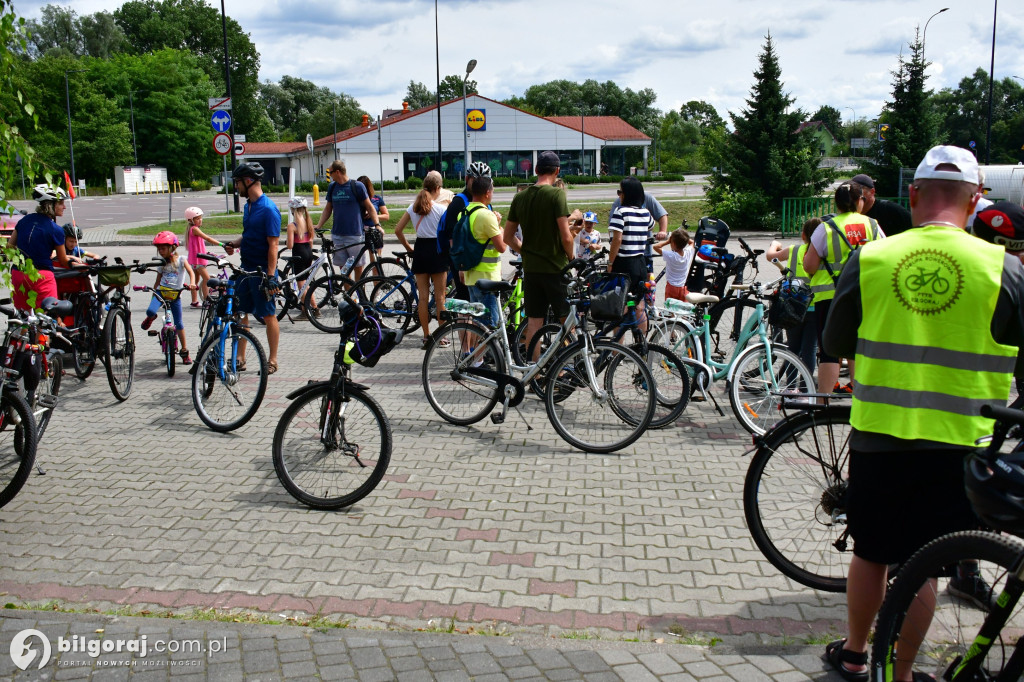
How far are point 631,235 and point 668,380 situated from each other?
2.16 meters

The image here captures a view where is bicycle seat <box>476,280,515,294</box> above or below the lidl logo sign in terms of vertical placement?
below

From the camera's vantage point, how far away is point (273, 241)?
8.13 metres

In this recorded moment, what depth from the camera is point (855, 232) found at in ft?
20.1

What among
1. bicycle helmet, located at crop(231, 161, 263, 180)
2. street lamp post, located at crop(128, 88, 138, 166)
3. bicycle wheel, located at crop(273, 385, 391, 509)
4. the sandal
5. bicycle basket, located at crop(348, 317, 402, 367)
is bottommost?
the sandal

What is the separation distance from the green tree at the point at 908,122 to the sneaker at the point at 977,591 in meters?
27.0

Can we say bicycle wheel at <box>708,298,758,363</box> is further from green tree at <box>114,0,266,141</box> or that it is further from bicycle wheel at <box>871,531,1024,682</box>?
green tree at <box>114,0,266,141</box>

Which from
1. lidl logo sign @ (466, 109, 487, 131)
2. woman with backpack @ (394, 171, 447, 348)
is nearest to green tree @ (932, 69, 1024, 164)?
lidl logo sign @ (466, 109, 487, 131)

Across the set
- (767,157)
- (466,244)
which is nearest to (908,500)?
(466,244)

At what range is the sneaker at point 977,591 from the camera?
260cm

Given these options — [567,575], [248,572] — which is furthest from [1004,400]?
[248,572]

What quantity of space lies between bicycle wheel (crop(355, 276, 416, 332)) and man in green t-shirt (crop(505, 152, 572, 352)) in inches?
131

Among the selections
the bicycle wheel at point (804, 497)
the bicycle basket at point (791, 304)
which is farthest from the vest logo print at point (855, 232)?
the bicycle wheel at point (804, 497)

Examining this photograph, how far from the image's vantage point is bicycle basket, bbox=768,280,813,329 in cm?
644

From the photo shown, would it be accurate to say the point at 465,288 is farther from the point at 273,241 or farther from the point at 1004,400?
the point at 1004,400
